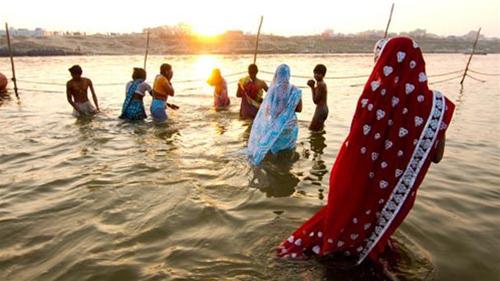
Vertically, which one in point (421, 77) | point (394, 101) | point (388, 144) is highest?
point (421, 77)

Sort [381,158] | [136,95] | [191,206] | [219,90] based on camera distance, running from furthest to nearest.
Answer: [219,90] → [136,95] → [191,206] → [381,158]

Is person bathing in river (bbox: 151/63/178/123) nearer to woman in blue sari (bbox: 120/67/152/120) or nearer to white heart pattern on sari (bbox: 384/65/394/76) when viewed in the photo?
woman in blue sari (bbox: 120/67/152/120)

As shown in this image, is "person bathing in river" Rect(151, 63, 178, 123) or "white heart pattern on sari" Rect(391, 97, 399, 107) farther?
"person bathing in river" Rect(151, 63, 178, 123)

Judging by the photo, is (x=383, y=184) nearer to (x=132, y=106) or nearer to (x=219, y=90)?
(x=132, y=106)

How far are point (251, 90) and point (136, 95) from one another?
261 centimetres

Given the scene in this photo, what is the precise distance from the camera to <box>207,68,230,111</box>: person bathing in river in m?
10.7

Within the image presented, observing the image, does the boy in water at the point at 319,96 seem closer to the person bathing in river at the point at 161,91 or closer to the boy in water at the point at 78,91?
the person bathing in river at the point at 161,91

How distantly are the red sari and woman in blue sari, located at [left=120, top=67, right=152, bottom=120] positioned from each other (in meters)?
6.83

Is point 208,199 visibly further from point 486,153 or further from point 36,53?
point 36,53

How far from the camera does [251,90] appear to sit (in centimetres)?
855

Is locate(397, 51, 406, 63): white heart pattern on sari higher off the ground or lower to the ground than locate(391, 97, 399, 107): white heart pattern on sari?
higher

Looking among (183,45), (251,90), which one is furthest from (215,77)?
(183,45)

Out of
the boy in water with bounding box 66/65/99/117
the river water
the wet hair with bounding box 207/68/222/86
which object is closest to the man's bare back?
the boy in water with bounding box 66/65/99/117

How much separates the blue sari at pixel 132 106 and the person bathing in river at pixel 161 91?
0.30 meters
